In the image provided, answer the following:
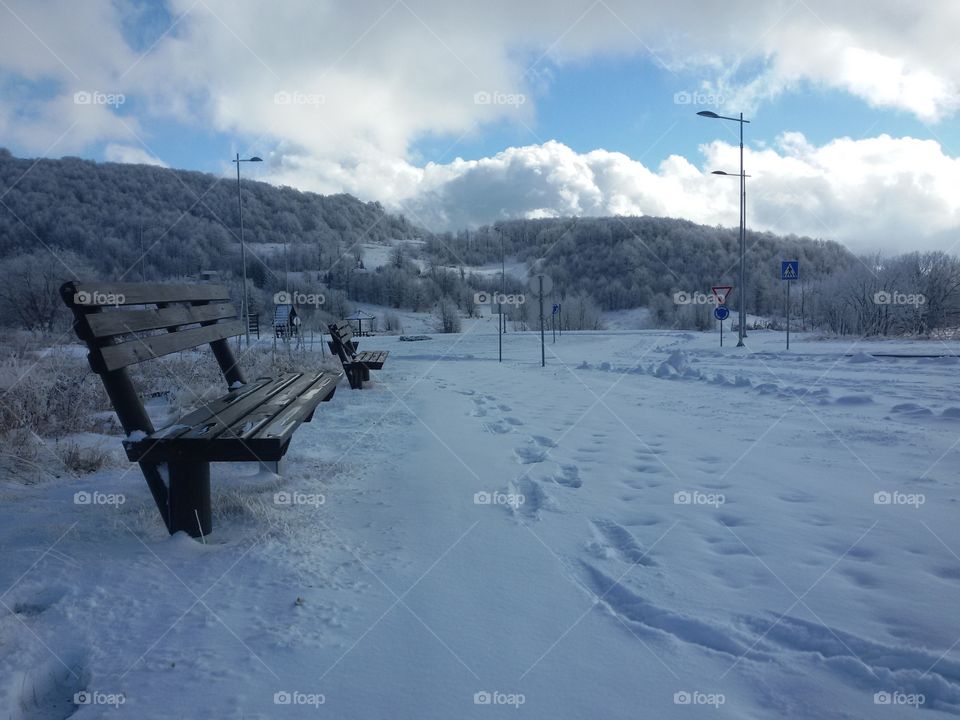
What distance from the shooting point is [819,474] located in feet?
14.4

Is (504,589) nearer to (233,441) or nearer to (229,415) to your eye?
(233,441)

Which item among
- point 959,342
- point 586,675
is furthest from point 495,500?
point 959,342

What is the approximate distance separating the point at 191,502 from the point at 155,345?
910 millimetres

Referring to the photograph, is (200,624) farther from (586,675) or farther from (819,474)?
(819,474)

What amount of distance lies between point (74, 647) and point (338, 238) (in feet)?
420

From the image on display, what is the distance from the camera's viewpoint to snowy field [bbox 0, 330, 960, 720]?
191 cm

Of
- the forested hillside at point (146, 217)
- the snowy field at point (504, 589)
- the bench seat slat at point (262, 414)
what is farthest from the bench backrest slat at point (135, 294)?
the forested hillside at point (146, 217)

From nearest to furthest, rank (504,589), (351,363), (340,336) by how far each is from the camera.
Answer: (504,589) < (351,363) < (340,336)

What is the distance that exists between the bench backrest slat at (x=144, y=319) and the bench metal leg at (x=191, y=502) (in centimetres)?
75

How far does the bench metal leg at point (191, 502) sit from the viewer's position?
9.74 feet

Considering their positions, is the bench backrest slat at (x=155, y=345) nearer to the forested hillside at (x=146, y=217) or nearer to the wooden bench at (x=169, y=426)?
the wooden bench at (x=169, y=426)

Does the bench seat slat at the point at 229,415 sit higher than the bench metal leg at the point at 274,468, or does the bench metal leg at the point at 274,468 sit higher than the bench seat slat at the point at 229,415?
the bench seat slat at the point at 229,415

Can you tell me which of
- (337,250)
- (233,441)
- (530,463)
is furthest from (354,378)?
(337,250)

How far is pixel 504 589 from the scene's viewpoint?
2635 millimetres
